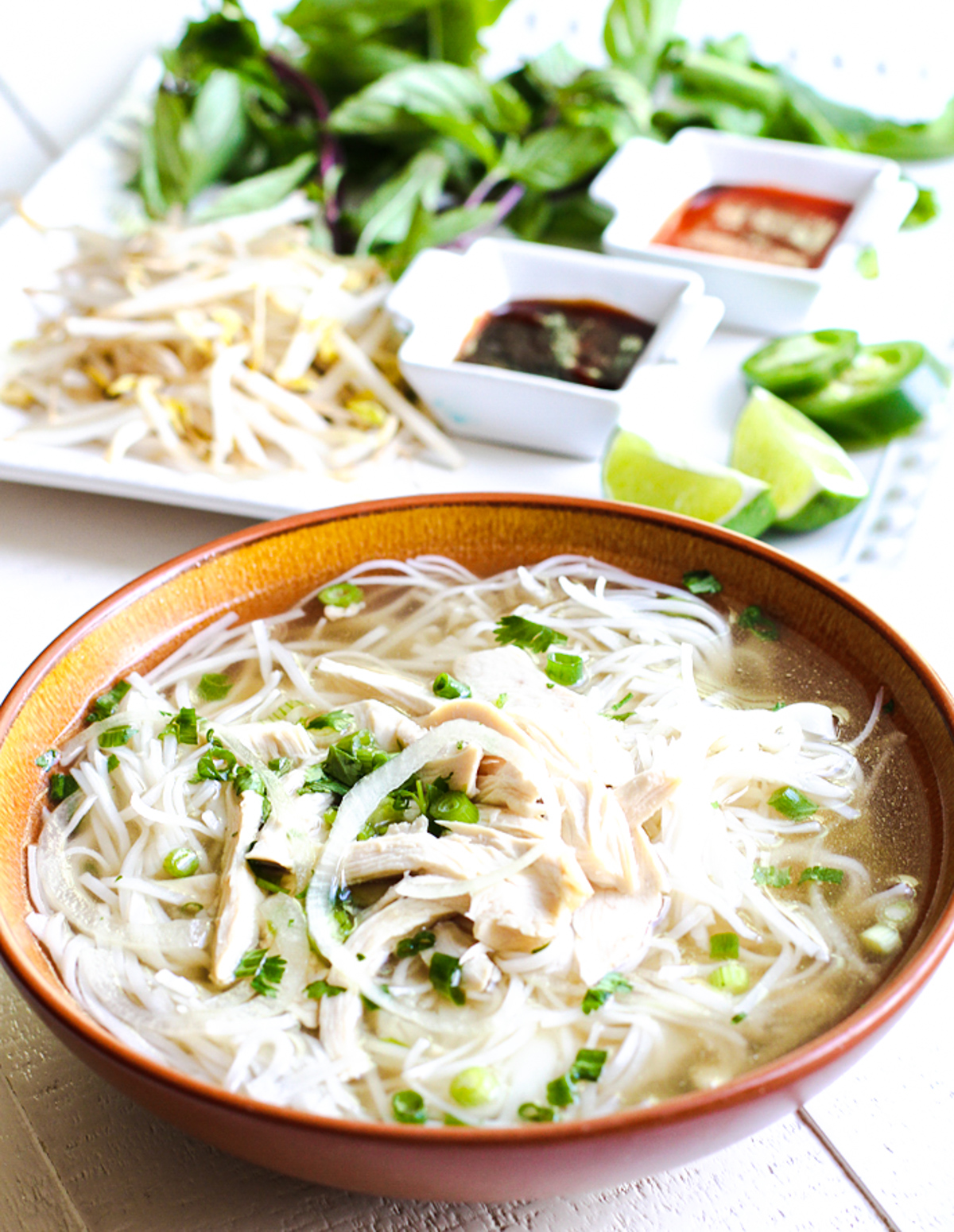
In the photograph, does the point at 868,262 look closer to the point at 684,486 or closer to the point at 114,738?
the point at 684,486

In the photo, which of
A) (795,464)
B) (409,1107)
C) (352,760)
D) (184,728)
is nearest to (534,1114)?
(409,1107)

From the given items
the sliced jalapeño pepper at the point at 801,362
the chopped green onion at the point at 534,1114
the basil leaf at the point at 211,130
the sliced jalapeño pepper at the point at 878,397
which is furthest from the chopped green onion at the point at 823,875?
the basil leaf at the point at 211,130

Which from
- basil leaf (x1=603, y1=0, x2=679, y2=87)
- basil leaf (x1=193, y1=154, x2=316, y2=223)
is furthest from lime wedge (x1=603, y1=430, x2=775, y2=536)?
basil leaf (x1=603, y1=0, x2=679, y2=87)

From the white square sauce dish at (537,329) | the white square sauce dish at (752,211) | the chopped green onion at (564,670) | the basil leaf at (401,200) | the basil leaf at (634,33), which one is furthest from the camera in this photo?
the basil leaf at (634,33)

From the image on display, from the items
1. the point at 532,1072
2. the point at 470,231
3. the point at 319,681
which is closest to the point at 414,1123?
the point at 532,1072

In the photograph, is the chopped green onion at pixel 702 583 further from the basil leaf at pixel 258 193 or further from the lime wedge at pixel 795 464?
the basil leaf at pixel 258 193
